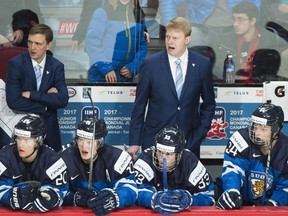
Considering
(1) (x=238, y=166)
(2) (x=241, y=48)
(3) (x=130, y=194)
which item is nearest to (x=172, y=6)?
(2) (x=241, y=48)

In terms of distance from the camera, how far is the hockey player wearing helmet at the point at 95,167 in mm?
6230

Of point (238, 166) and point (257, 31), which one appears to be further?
point (257, 31)

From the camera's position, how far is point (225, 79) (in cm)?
909

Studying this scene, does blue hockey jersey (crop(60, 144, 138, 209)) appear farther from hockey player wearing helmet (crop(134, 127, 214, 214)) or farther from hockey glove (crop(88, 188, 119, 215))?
hockey glove (crop(88, 188, 119, 215))

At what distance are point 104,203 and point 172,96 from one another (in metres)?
2.00

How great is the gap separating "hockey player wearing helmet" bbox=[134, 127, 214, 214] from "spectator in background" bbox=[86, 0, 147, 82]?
7.52 ft

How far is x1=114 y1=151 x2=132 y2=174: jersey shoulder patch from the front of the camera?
652cm

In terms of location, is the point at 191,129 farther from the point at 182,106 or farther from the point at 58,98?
the point at 58,98

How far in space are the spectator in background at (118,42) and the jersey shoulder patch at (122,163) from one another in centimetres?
237

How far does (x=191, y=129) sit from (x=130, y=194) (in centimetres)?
169

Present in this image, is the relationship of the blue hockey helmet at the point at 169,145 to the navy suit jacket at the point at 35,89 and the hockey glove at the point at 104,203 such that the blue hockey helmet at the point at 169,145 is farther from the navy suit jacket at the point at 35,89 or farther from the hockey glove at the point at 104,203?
the navy suit jacket at the point at 35,89

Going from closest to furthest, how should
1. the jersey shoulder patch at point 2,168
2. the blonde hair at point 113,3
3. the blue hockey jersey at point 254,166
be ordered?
the jersey shoulder patch at point 2,168 < the blue hockey jersey at point 254,166 < the blonde hair at point 113,3

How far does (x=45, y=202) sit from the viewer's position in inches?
229

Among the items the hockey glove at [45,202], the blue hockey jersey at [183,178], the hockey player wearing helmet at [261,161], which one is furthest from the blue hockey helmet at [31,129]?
the hockey player wearing helmet at [261,161]
